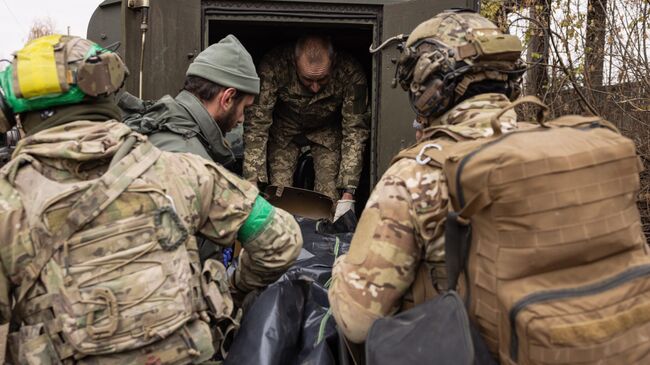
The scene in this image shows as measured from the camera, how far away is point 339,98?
5629 mm

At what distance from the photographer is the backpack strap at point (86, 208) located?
1.80 m

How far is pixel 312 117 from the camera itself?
5699 millimetres

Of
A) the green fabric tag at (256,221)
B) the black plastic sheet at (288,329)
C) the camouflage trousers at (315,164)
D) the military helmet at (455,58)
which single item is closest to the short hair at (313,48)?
the camouflage trousers at (315,164)

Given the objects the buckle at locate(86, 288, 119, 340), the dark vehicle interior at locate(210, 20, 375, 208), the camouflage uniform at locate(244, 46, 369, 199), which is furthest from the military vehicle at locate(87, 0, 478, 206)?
the buckle at locate(86, 288, 119, 340)

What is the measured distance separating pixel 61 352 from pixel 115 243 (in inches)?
13.9

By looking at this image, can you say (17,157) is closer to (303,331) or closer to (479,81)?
(303,331)

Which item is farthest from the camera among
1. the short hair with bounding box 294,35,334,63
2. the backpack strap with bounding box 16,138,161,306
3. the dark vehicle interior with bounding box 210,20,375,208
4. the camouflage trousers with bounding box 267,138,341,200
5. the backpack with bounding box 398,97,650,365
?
the dark vehicle interior with bounding box 210,20,375,208

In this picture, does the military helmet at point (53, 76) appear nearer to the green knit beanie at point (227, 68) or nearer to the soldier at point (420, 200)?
the soldier at point (420, 200)

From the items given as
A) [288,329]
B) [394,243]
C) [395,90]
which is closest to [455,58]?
[394,243]

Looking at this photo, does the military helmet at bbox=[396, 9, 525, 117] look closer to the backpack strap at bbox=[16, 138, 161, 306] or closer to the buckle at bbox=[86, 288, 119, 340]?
the backpack strap at bbox=[16, 138, 161, 306]

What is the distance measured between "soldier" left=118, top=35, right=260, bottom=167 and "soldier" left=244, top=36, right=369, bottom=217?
2.28m

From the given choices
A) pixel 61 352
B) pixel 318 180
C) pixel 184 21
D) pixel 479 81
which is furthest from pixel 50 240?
pixel 318 180

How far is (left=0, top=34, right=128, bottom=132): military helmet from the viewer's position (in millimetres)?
1907

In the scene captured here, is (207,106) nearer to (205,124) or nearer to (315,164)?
(205,124)
